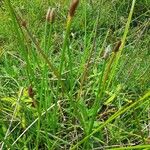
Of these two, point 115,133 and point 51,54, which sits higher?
point 51,54

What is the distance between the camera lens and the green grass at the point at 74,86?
102cm

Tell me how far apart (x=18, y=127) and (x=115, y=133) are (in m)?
0.34

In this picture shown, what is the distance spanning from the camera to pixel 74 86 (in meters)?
1.43

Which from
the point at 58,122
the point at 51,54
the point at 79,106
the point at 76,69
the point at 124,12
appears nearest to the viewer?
the point at 79,106

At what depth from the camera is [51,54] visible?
A: 1701 mm

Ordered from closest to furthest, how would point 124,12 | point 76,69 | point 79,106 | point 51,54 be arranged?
1. point 79,106
2. point 76,69
3. point 51,54
4. point 124,12

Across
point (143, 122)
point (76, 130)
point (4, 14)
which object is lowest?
point (143, 122)

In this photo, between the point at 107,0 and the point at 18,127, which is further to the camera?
the point at 107,0

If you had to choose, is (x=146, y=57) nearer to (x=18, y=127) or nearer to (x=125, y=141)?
(x=125, y=141)

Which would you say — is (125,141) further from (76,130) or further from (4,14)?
(4,14)

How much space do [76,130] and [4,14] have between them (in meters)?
1.09

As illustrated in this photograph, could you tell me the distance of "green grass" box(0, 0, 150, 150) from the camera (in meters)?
1.02

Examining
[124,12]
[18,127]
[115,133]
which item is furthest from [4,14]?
[115,133]

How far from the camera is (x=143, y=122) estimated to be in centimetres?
135
